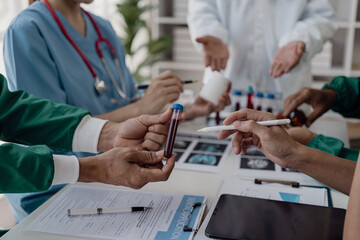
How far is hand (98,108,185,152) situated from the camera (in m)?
1.08

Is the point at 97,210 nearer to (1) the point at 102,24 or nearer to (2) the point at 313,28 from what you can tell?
(1) the point at 102,24

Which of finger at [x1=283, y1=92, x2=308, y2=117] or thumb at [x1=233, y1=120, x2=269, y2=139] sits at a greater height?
thumb at [x1=233, y1=120, x2=269, y2=139]

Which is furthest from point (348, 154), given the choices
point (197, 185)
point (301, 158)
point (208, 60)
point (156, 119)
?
point (208, 60)

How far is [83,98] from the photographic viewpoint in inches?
54.2

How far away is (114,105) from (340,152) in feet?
2.90

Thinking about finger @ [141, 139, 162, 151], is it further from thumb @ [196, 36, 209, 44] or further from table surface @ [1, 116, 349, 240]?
thumb @ [196, 36, 209, 44]

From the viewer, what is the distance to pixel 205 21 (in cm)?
199

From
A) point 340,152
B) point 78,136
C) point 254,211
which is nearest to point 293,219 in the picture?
point 254,211

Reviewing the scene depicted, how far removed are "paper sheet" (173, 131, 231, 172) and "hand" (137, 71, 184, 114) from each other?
5.8 inches

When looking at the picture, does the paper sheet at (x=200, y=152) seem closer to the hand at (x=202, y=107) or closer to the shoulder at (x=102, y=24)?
the hand at (x=202, y=107)

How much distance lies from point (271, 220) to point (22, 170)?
0.53 m

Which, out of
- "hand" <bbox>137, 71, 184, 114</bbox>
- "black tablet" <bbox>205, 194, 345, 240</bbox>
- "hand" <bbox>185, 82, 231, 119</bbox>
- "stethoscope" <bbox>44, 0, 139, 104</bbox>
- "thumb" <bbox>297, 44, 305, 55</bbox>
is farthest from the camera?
"thumb" <bbox>297, 44, 305, 55</bbox>

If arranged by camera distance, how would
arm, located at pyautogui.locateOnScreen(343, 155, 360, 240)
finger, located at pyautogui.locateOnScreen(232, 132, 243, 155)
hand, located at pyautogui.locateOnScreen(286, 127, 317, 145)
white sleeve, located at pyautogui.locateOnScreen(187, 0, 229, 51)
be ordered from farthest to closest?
1. white sleeve, located at pyautogui.locateOnScreen(187, 0, 229, 51)
2. hand, located at pyautogui.locateOnScreen(286, 127, 317, 145)
3. finger, located at pyautogui.locateOnScreen(232, 132, 243, 155)
4. arm, located at pyautogui.locateOnScreen(343, 155, 360, 240)

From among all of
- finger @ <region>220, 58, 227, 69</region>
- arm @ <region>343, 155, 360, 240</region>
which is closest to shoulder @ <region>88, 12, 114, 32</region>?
finger @ <region>220, 58, 227, 69</region>
